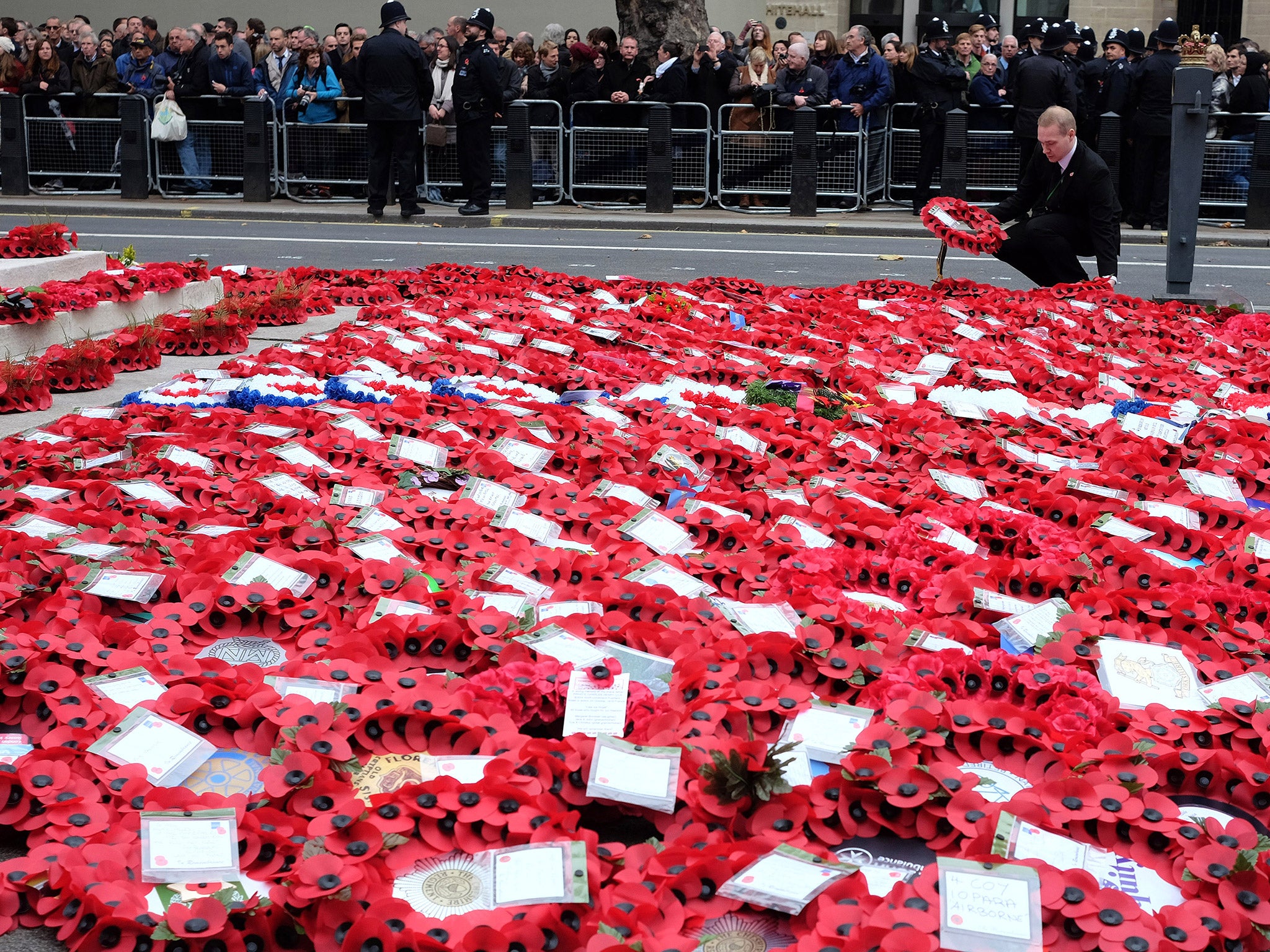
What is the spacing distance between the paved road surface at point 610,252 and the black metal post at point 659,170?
1.33 meters

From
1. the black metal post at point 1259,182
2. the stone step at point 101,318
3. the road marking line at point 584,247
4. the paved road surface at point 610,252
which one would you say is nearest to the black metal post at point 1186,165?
the paved road surface at point 610,252

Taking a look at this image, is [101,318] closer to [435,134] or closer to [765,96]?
[435,134]

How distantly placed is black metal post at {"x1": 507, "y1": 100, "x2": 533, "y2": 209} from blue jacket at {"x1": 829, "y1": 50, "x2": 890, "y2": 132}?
365cm

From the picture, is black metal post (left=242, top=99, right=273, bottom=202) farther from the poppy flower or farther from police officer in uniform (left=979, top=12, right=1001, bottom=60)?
the poppy flower

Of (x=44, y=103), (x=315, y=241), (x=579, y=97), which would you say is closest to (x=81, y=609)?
(x=315, y=241)

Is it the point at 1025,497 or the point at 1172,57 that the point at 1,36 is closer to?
the point at 1172,57

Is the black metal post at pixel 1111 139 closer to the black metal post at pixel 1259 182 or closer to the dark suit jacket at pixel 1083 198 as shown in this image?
the black metal post at pixel 1259 182

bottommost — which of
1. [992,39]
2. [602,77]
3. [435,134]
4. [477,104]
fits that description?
[435,134]

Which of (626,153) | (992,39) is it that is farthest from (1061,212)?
(992,39)

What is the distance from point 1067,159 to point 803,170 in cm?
817

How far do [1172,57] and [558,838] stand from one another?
15.5 meters

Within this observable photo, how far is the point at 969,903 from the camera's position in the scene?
7.64 ft

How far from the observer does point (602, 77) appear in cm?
1711

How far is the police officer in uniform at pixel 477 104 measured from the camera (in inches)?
621
